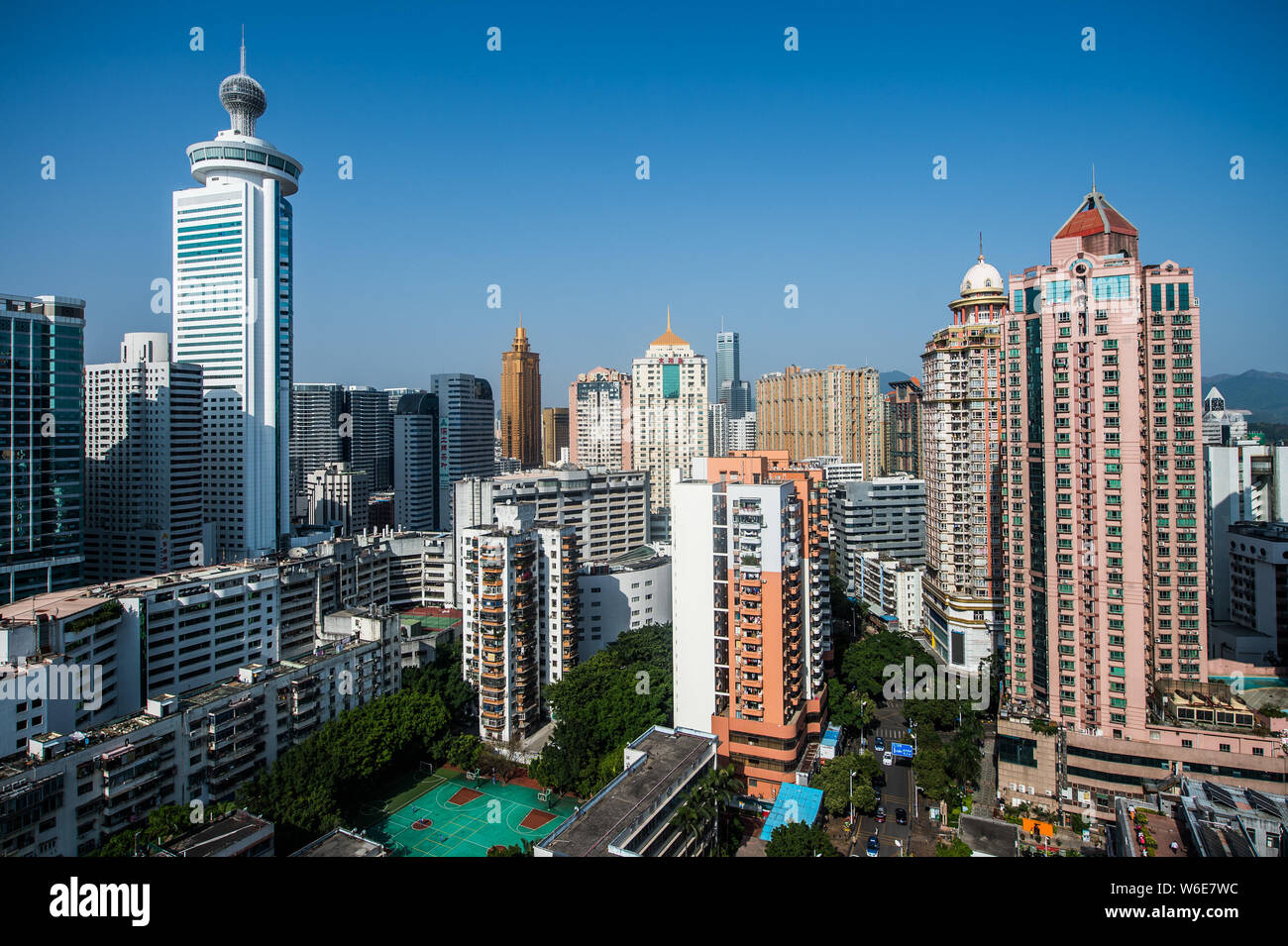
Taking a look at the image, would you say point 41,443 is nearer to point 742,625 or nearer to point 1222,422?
point 742,625

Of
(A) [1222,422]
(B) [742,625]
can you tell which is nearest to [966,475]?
(B) [742,625]

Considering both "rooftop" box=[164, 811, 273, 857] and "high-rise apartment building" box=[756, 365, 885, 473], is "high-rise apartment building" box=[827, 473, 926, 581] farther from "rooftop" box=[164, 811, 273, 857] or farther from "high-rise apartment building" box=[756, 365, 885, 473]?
"rooftop" box=[164, 811, 273, 857]

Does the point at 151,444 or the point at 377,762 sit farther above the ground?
the point at 151,444

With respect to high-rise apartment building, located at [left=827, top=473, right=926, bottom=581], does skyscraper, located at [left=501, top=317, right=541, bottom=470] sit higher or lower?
higher

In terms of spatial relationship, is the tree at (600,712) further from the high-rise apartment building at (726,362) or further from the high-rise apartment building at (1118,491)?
the high-rise apartment building at (726,362)

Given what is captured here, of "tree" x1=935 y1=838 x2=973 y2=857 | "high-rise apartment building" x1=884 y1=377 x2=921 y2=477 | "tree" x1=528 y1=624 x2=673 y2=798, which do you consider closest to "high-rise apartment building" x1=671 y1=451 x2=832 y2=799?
"tree" x1=528 y1=624 x2=673 y2=798
